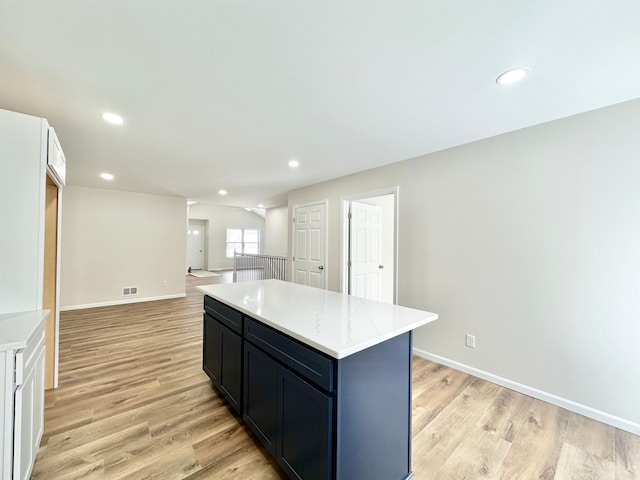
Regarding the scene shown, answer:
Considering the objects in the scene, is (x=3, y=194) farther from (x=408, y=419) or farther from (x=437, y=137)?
(x=437, y=137)

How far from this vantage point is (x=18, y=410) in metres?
1.25

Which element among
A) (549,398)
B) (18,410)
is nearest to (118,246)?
(18,410)

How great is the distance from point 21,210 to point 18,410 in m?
1.19

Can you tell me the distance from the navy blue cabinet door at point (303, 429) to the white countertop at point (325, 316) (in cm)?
24

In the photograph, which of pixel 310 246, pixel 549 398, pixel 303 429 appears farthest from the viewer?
pixel 310 246

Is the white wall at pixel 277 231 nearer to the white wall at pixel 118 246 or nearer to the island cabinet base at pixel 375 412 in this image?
the white wall at pixel 118 246

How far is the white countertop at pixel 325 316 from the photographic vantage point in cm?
125

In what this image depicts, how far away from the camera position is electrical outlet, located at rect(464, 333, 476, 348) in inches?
107

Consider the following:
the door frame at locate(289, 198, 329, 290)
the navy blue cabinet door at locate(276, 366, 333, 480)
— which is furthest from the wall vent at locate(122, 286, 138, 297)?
the navy blue cabinet door at locate(276, 366, 333, 480)

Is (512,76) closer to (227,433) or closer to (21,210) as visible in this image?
Answer: (227,433)

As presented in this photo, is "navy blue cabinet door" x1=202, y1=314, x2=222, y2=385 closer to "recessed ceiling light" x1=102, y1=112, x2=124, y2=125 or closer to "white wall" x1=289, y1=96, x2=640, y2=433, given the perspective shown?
"recessed ceiling light" x1=102, y1=112, x2=124, y2=125

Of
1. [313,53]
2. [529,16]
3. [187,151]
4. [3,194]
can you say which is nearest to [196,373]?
[3,194]

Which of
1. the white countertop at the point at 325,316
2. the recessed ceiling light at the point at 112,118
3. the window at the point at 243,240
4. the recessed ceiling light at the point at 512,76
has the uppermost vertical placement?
the recessed ceiling light at the point at 112,118

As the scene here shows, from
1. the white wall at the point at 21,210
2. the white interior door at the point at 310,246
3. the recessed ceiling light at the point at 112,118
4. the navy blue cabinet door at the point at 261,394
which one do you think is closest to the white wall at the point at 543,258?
the white interior door at the point at 310,246
